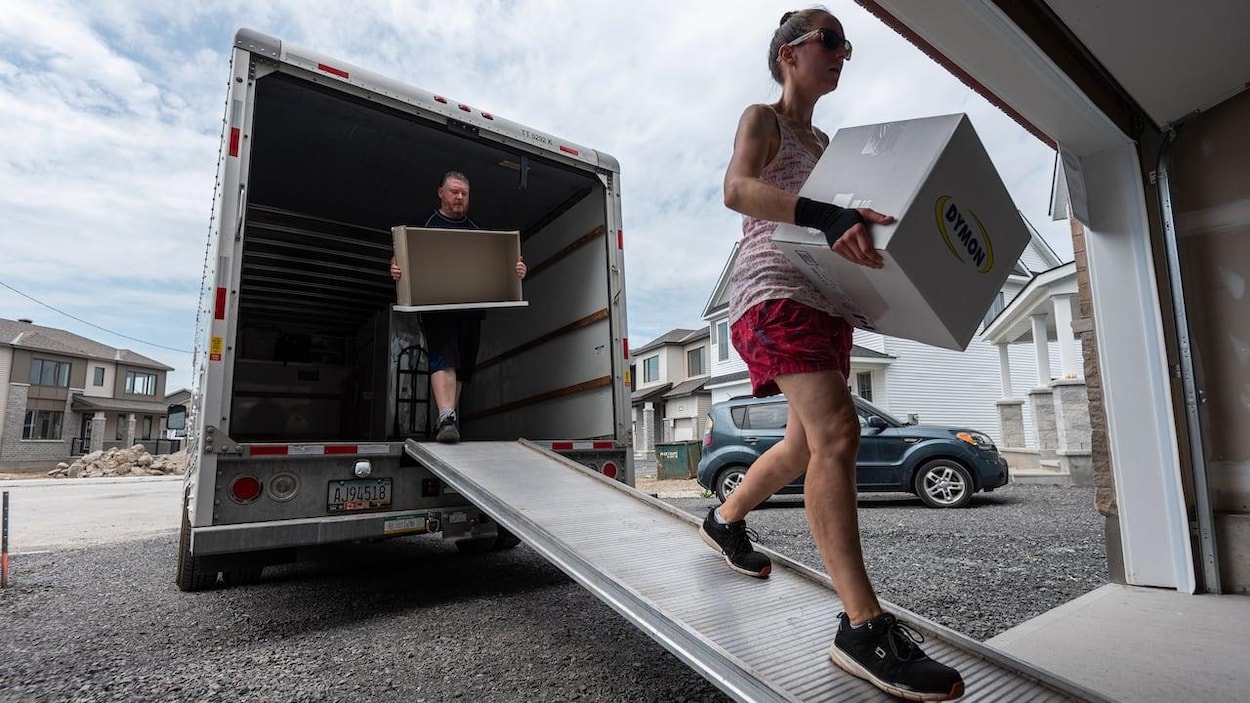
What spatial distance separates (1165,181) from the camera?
3209 mm

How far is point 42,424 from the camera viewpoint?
113ft

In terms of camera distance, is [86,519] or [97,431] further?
[97,431]

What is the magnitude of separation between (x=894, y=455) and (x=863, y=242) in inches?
296

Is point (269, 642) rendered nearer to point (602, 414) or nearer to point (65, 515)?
point (602, 414)

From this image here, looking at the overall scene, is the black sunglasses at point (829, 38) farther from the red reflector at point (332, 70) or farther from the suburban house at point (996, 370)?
the suburban house at point (996, 370)

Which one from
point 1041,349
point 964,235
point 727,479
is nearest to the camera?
point 964,235

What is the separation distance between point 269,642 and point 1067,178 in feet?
15.1

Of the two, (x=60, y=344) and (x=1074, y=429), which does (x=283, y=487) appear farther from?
(x=60, y=344)

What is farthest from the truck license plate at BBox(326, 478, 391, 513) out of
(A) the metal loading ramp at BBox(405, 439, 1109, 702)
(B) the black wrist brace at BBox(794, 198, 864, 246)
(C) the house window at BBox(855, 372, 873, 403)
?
(C) the house window at BBox(855, 372, 873, 403)

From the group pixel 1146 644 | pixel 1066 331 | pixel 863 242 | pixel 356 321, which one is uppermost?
pixel 1066 331

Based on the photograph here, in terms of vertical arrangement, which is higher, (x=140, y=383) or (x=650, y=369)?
(x=140, y=383)

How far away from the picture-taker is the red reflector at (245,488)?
2.87 metres

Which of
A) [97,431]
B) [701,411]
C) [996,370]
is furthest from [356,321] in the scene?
[97,431]

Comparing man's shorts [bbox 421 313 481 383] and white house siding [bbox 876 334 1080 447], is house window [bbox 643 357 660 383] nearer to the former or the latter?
white house siding [bbox 876 334 1080 447]
